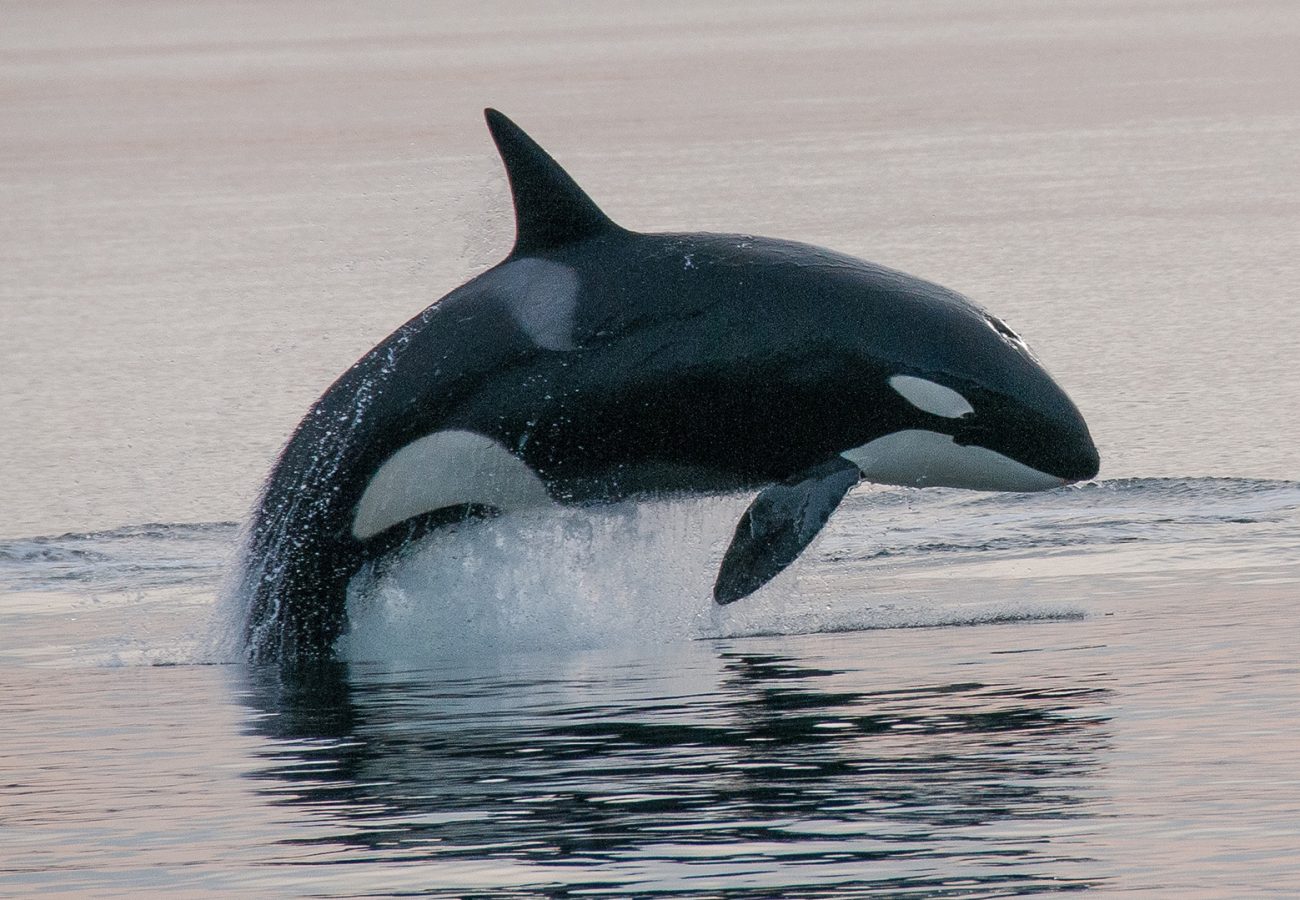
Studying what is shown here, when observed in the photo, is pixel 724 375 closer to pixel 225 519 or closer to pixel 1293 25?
pixel 225 519

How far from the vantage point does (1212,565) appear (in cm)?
1547

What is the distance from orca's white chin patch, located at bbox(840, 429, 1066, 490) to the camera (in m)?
14.3

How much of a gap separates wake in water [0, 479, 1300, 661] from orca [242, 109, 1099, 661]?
365 mm

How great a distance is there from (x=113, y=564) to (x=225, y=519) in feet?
5.35

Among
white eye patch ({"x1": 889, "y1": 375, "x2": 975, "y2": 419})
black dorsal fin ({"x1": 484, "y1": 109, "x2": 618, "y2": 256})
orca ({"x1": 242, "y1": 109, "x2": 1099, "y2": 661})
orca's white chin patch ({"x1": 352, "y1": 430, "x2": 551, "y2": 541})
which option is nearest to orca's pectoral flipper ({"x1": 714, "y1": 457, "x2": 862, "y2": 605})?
orca ({"x1": 242, "y1": 109, "x2": 1099, "y2": 661})

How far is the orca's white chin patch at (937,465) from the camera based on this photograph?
1431 centimetres

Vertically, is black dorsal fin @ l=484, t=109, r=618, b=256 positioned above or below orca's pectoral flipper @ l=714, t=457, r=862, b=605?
above

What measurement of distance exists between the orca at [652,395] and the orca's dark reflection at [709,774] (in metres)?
1.34

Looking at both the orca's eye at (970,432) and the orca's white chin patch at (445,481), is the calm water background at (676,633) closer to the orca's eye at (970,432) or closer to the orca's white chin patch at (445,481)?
the orca's white chin patch at (445,481)

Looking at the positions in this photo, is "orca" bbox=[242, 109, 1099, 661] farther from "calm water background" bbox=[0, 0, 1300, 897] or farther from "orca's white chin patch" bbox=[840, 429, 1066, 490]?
"calm water background" bbox=[0, 0, 1300, 897]

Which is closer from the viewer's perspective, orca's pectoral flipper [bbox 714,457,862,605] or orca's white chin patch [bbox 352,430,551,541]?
orca's pectoral flipper [bbox 714,457,862,605]

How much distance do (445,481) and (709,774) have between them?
424cm

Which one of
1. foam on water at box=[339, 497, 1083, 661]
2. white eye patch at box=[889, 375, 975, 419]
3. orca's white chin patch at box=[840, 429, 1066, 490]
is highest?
white eye patch at box=[889, 375, 975, 419]

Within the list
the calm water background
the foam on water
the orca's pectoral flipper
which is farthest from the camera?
the foam on water
